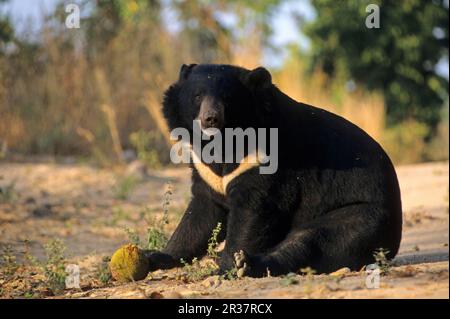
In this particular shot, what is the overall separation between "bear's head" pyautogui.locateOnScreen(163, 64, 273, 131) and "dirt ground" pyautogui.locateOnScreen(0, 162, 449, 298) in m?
0.64

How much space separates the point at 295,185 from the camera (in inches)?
192

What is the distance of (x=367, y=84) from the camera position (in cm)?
1609

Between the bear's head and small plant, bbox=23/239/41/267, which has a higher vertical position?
the bear's head

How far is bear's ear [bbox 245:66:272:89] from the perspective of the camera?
16.2 ft

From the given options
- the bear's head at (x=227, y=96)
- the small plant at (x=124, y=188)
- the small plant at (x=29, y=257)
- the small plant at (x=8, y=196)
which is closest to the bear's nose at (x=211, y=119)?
the bear's head at (x=227, y=96)

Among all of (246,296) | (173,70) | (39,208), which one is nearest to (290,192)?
(246,296)

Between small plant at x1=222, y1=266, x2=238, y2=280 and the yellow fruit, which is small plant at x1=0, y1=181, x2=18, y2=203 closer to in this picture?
the yellow fruit

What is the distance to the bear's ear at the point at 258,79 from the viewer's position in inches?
194

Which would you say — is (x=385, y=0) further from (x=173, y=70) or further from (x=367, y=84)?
(x=173, y=70)

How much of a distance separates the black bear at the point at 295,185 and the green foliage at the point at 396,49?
36.1ft

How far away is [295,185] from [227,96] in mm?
628

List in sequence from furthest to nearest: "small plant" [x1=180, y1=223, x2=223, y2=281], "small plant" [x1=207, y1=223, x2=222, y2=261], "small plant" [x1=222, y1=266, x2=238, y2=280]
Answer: "small plant" [x1=207, y1=223, x2=222, y2=261] → "small plant" [x1=180, y1=223, x2=223, y2=281] → "small plant" [x1=222, y1=266, x2=238, y2=280]

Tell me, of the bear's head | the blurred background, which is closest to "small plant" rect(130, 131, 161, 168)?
the blurred background

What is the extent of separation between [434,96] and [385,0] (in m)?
2.00
